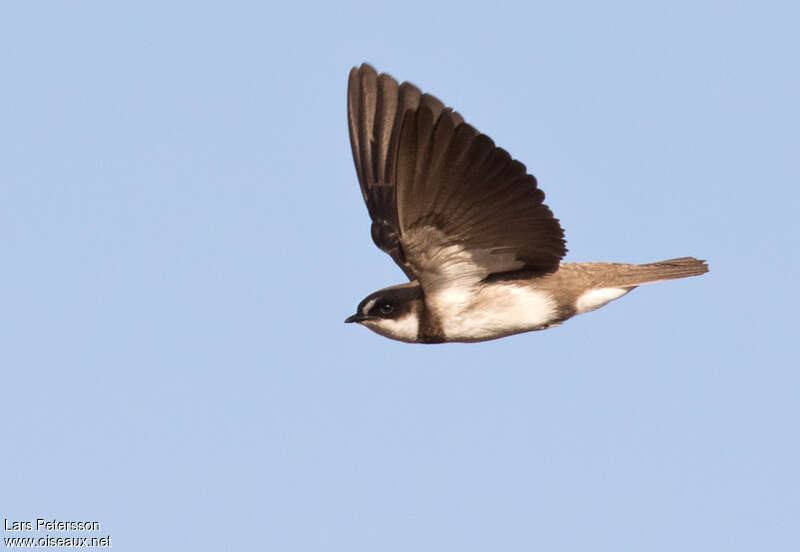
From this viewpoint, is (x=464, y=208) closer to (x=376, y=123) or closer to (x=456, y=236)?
(x=456, y=236)

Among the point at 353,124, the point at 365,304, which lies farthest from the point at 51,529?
the point at 353,124

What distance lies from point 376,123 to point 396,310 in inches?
→ 69.1

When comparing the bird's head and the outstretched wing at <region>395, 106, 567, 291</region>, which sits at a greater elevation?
the outstretched wing at <region>395, 106, 567, 291</region>

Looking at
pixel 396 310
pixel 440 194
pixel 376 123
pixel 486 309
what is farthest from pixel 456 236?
pixel 376 123

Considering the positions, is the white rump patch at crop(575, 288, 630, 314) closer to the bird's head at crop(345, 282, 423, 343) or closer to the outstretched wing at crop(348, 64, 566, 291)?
the outstretched wing at crop(348, 64, 566, 291)

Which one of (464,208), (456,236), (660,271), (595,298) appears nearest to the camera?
(464,208)

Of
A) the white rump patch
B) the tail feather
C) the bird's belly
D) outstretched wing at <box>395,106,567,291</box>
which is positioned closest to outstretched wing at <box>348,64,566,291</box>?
outstretched wing at <box>395,106,567,291</box>

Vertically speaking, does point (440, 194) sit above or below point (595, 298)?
above

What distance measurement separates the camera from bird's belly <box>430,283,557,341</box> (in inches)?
369

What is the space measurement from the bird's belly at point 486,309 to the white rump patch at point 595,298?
42cm

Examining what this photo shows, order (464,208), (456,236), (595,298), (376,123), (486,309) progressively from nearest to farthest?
(464,208), (456,236), (486,309), (595,298), (376,123)

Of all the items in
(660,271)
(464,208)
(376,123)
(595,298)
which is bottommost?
(595,298)

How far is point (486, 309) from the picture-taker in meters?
9.39

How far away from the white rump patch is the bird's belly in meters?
0.42
